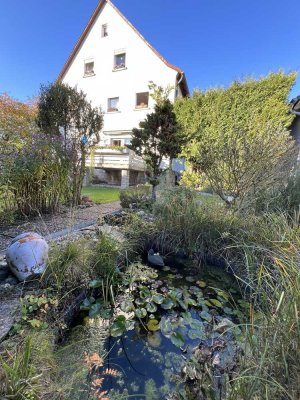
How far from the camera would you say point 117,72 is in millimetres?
13031

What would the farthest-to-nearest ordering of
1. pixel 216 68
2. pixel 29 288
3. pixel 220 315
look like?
pixel 216 68, pixel 220 315, pixel 29 288

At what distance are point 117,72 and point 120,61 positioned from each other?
742mm

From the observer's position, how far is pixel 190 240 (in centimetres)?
340

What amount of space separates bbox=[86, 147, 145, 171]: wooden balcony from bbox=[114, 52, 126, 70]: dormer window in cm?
616

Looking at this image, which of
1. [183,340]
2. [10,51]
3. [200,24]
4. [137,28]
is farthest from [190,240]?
[10,51]

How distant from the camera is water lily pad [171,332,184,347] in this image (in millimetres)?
1795

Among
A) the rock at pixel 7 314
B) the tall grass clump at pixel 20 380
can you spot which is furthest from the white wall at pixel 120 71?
the tall grass clump at pixel 20 380

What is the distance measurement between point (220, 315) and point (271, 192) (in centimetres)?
302

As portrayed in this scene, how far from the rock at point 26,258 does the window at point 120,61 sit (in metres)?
13.4

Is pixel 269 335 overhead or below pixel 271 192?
below

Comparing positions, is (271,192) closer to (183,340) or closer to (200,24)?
(183,340)

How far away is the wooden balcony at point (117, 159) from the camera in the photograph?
9679mm

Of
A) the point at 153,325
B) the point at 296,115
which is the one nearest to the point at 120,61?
the point at 296,115

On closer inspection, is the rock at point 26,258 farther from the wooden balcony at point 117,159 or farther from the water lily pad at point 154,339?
the wooden balcony at point 117,159
